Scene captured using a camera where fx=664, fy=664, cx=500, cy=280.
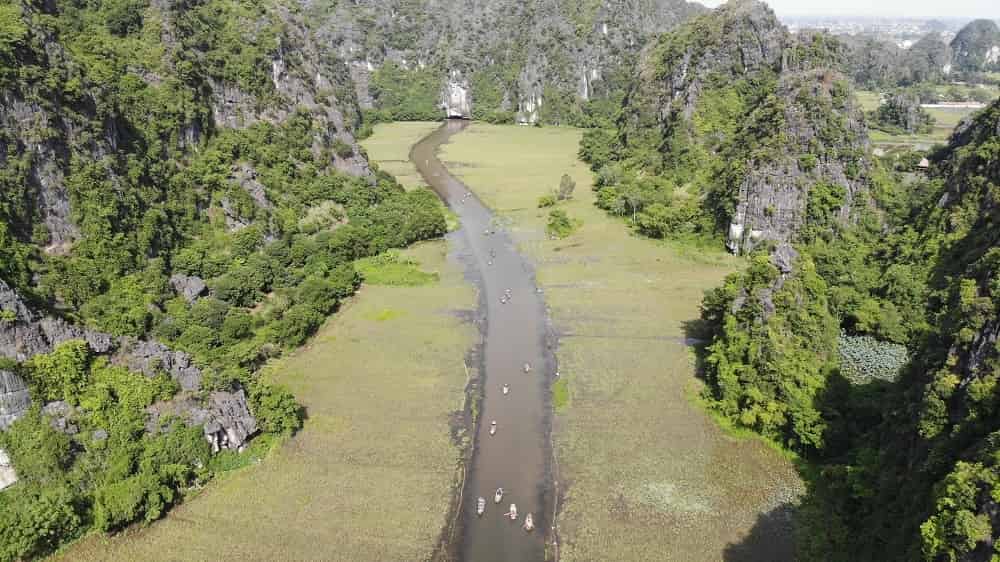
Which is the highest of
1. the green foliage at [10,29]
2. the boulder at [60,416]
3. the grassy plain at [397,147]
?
the green foliage at [10,29]

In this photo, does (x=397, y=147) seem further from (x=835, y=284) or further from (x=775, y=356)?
(x=775, y=356)

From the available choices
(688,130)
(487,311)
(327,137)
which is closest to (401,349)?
(487,311)

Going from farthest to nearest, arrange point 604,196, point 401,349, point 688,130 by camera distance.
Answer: point 688,130
point 604,196
point 401,349

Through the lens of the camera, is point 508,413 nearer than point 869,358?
Yes

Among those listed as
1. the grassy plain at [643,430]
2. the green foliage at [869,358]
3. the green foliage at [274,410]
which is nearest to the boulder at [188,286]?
the green foliage at [274,410]

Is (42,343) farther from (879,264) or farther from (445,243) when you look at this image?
(879,264)

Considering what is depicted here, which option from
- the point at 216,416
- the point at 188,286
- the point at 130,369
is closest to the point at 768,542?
the point at 216,416

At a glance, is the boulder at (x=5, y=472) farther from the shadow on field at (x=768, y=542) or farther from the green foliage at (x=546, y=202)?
the green foliage at (x=546, y=202)
